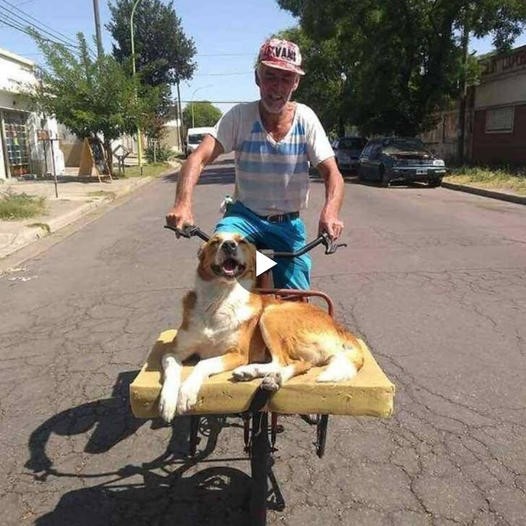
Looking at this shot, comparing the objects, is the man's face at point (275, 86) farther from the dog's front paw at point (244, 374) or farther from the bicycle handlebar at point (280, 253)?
the dog's front paw at point (244, 374)

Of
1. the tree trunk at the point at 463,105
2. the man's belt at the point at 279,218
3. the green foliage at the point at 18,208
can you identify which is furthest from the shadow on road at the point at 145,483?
the tree trunk at the point at 463,105

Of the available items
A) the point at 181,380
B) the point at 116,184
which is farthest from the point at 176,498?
the point at 116,184

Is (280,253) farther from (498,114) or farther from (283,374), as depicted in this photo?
(498,114)

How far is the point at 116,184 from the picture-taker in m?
23.1

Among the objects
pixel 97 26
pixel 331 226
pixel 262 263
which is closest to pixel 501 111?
pixel 97 26

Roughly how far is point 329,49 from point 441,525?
120ft

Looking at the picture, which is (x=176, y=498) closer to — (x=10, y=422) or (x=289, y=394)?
(x=289, y=394)

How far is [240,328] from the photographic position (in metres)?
2.74

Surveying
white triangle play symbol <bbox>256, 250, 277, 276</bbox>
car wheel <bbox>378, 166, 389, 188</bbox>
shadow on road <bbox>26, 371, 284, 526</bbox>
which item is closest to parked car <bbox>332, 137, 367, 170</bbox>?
car wheel <bbox>378, 166, 389, 188</bbox>

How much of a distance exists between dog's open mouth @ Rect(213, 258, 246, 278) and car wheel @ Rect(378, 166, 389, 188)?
18.6 metres

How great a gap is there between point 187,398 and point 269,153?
1.46m

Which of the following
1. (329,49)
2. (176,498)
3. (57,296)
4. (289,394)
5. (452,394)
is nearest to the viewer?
(289,394)

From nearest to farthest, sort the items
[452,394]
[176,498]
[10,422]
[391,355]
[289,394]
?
[289,394] < [176,498] < [10,422] < [452,394] < [391,355]

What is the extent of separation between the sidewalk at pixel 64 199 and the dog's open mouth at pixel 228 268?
7819 mm
